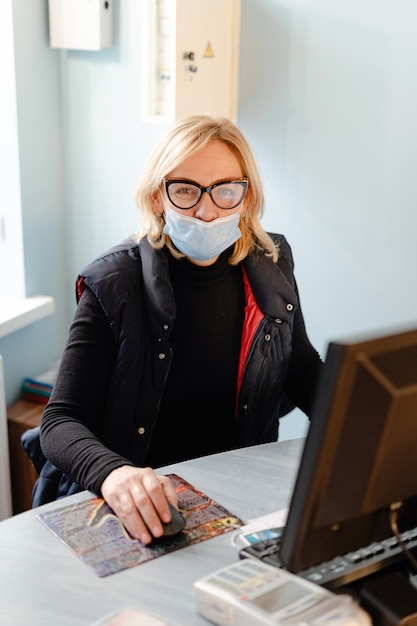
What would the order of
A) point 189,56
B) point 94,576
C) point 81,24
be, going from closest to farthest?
point 94,576 → point 189,56 → point 81,24

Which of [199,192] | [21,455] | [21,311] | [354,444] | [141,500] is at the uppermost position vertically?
[199,192]

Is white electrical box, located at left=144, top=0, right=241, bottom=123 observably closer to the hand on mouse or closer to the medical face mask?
the medical face mask

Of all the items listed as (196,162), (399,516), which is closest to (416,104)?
(196,162)

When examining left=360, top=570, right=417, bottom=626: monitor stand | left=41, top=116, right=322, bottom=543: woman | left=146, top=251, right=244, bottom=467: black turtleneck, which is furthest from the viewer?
Result: left=146, top=251, right=244, bottom=467: black turtleneck

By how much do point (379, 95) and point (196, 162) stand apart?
845 millimetres

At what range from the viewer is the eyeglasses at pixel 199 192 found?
1.74 metres

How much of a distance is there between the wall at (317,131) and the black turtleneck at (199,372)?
77cm

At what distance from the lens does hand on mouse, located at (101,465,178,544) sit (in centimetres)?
129

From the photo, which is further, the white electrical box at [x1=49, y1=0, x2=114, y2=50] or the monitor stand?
the white electrical box at [x1=49, y1=0, x2=114, y2=50]

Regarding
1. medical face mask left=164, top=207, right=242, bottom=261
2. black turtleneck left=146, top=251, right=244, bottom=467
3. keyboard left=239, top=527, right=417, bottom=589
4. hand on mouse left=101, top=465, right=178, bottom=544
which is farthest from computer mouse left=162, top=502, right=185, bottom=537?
medical face mask left=164, top=207, right=242, bottom=261

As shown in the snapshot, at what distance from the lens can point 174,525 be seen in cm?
130

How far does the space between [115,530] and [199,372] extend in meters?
0.53

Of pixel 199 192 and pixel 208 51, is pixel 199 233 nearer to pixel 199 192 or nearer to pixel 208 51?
pixel 199 192

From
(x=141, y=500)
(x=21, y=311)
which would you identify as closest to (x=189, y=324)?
(x=141, y=500)
